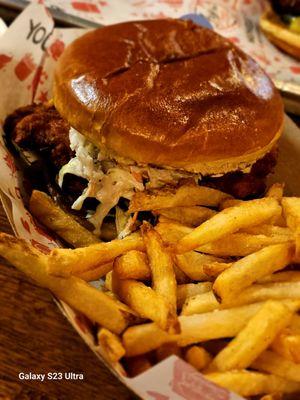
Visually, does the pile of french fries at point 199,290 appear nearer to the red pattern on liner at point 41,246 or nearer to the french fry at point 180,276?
the french fry at point 180,276

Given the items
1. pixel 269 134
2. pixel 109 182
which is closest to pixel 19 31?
pixel 109 182

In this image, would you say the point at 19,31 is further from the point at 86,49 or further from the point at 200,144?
the point at 200,144

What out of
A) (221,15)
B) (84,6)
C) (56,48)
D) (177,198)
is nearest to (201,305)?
(177,198)

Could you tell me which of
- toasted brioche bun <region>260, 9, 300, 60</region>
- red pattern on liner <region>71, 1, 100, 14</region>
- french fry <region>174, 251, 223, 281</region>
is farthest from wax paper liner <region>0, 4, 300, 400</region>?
toasted brioche bun <region>260, 9, 300, 60</region>

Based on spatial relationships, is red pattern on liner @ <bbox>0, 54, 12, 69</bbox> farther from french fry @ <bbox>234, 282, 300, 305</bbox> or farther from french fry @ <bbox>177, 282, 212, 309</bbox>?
french fry @ <bbox>234, 282, 300, 305</bbox>

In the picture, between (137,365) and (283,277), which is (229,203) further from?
(137,365)
